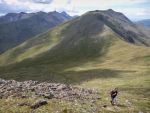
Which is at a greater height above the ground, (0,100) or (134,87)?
(0,100)

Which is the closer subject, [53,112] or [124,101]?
[53,112]

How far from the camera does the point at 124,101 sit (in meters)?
59.4

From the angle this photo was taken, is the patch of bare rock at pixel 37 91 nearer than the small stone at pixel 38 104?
No

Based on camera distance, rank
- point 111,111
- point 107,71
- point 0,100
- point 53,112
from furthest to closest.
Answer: point 107,71 < point 0,100 < point 111,111 < point 53,112

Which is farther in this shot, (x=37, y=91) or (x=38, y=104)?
(x=37, y=91)

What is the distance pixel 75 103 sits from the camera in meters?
50.8

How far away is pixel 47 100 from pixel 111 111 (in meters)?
10.2

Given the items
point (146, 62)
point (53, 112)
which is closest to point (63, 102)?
point (53, 112)

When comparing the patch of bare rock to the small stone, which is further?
the patch of bare rock

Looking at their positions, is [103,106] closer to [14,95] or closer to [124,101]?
[124,101]

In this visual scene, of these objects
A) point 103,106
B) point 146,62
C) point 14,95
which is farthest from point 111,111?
point 146,62

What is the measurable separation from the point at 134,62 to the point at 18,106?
152047 mm

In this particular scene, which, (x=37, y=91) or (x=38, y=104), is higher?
(x=37, y=91)

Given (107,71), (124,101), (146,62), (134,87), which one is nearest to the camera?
(124,101)
